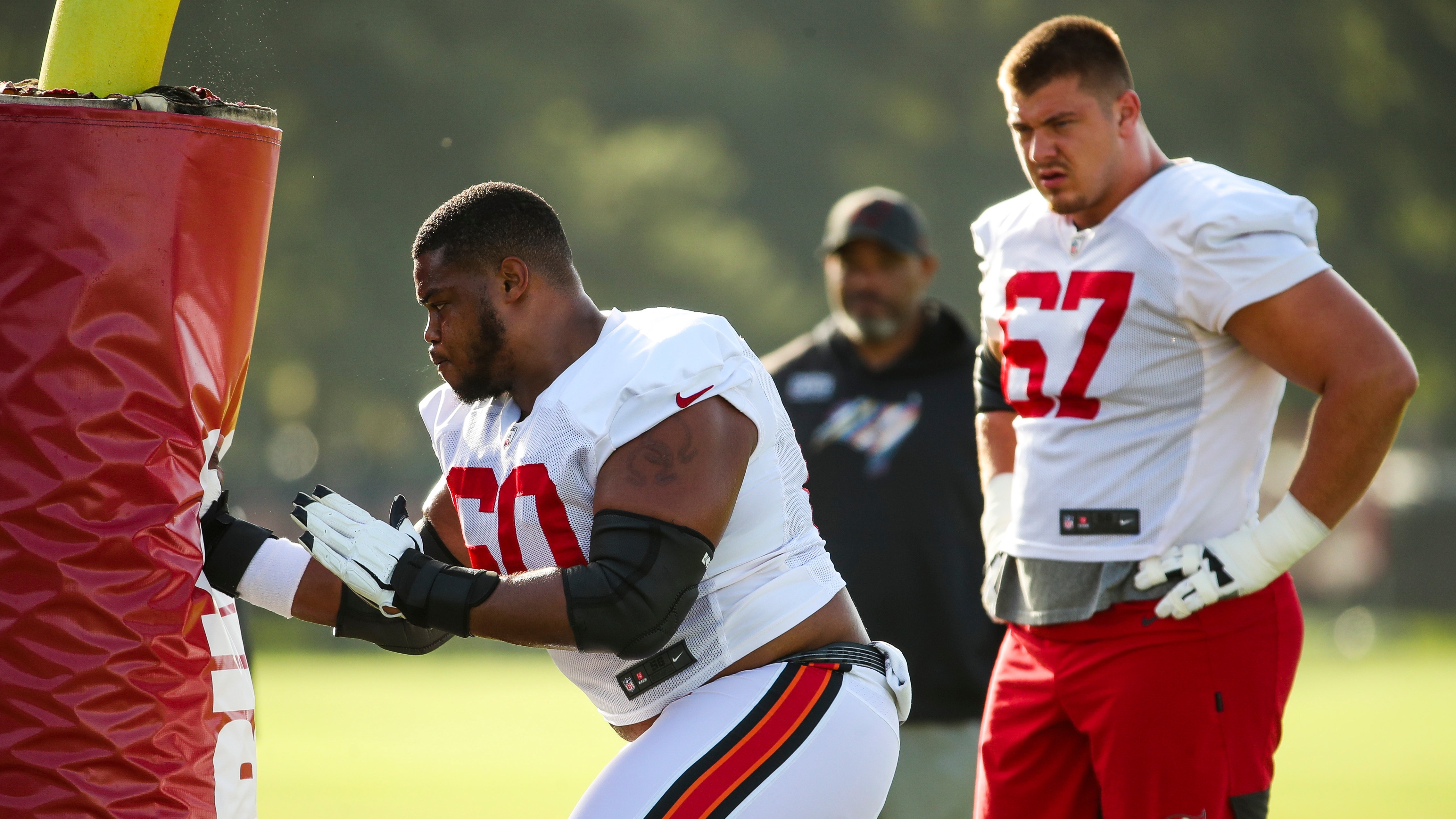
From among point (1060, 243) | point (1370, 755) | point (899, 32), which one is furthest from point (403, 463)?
point (1060, 243)

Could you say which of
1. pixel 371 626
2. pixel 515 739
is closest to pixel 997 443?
pixel 371 626

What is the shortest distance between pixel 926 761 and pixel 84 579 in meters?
2.80

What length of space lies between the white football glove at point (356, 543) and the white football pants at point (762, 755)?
490 mm

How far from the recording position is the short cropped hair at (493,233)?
9.07 feet

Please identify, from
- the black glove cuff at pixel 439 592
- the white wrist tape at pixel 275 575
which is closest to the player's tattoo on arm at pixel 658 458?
the black glove cuff at pixel 439 592

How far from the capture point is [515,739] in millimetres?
10258

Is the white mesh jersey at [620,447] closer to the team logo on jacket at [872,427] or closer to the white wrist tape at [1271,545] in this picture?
the white wrist tape at [1271,545]

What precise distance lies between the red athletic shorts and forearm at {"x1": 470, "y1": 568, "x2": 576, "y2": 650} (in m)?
1.07

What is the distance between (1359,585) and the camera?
1831cm

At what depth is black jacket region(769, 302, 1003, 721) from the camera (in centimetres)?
444

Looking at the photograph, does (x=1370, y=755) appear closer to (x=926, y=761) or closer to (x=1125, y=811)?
(x=926, y=761)

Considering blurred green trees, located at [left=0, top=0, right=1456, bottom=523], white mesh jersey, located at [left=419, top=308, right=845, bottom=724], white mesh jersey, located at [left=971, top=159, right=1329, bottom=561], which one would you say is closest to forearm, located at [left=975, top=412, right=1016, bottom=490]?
A: white mesh jersey, located at [left=971, top=159, right=1329, bottom=561]

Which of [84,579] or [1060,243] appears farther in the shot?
[1060,243]

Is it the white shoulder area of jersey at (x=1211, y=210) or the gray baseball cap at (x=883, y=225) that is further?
the gray baseball cap at (x=883, y=225)
